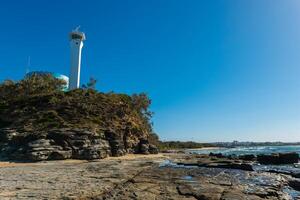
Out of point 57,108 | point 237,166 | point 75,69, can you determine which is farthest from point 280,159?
point 75,69

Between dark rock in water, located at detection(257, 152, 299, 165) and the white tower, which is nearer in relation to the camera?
dark rock in water, located at detection(257, 152, 299, 165)

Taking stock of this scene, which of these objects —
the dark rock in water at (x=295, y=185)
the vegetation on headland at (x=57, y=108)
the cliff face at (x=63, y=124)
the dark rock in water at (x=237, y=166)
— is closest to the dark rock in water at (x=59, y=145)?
the cliff face at (x=63, y=124)

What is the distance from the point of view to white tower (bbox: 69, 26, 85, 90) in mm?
83688

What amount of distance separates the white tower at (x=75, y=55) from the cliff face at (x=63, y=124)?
19.1ft

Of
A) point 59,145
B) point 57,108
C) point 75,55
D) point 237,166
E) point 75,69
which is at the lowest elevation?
point 237,166

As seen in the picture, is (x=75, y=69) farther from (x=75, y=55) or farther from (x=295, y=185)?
(x=295, y=185)

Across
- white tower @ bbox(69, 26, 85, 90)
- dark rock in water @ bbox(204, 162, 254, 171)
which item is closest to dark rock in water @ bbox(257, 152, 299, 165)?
dark rock in water @ bbox(204, 162, 254, 171)

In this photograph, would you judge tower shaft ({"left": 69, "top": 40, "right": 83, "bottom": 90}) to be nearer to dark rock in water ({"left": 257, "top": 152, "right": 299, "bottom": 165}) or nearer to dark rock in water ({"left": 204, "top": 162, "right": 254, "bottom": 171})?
dark rock in water ({"left": 257, "top": 152, "right": 299, "bottom": 165})

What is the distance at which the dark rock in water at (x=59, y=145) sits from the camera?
41500 mm

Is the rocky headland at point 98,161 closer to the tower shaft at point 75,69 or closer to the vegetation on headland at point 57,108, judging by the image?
the vegetation on headland at point 57,108

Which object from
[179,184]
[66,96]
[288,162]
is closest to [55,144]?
[66,96]

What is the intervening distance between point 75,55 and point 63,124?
39.2 m

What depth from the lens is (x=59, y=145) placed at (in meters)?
44.7

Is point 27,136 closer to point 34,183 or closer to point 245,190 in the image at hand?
point 34,183
